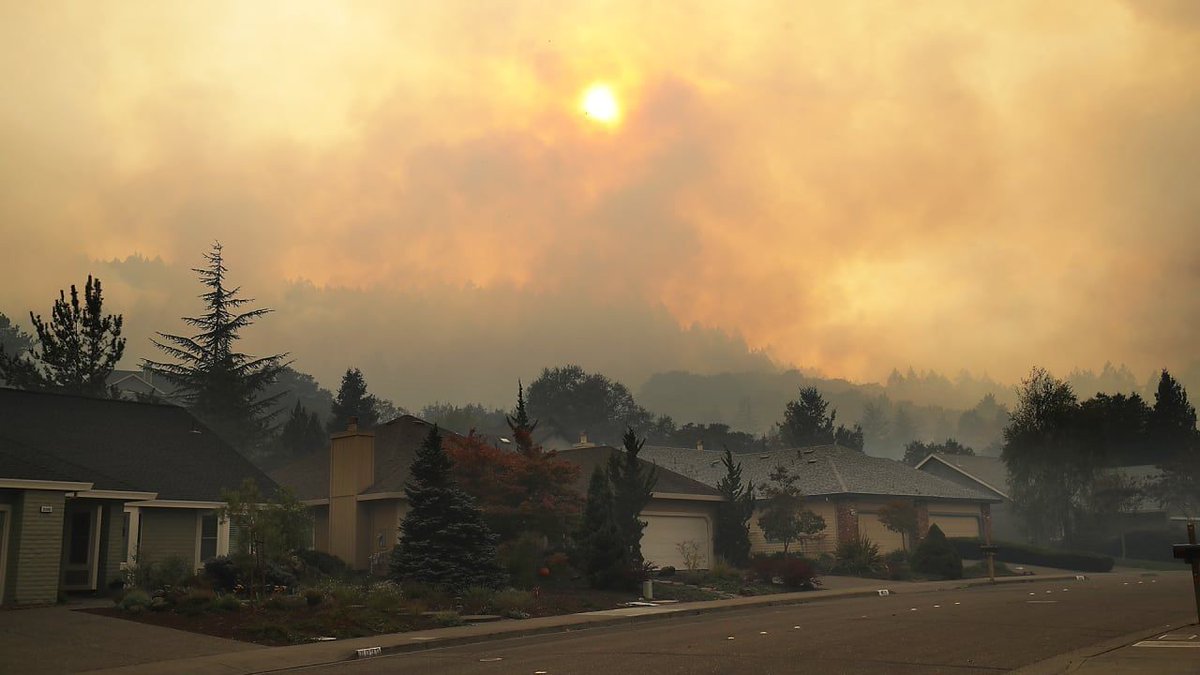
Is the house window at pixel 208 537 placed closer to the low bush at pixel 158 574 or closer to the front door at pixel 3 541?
the low bush at pixel 158 574

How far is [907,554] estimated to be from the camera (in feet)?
173

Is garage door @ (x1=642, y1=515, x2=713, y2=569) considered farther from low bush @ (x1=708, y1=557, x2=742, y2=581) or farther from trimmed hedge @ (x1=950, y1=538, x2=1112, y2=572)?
trimmed hedge @ (x1=950, y1=538, x2=1112, y2=572)

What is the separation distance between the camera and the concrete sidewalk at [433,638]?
17359mm

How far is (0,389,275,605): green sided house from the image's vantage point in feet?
89.1

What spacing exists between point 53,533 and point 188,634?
869 cm

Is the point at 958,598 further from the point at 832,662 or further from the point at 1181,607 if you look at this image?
the point at 832,662

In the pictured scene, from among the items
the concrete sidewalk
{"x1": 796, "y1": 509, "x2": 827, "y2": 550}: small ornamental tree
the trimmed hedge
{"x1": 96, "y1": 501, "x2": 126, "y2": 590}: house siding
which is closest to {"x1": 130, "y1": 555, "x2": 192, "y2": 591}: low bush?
{"x1": 96, "y1": 501, "x2": 126, "y2": 590}: house siding

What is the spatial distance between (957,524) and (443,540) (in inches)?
1585

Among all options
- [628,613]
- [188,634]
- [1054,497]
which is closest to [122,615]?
[188,634]

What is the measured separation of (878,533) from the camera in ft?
182

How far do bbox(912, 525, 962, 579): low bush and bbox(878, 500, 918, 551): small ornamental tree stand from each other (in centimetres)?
424

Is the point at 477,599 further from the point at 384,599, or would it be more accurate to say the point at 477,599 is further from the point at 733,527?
the point at 733,527

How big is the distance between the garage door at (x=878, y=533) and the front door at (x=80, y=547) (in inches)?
1510

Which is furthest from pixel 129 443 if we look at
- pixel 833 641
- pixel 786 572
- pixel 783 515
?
pixel 783 515
